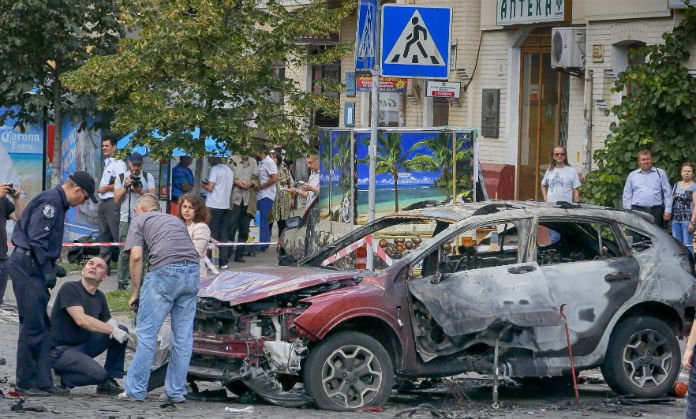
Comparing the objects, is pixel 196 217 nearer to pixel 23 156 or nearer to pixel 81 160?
pixel 81 160

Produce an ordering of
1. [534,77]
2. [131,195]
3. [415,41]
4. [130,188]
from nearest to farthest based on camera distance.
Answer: [415,41], [130,188], [131,195], [534,77]

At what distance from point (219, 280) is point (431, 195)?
5.77 meters

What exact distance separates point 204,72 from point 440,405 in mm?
7656

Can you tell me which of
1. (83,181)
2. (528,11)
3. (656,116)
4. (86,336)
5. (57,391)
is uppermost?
(528,11)

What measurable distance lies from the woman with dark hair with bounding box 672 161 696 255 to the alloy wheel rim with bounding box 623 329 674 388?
6.90m

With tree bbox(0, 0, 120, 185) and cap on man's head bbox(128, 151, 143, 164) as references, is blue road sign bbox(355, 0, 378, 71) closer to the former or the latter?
cap on man's head bbox(128, 151, 143, 164)

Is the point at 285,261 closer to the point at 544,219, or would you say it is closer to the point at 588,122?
the point at 544,219

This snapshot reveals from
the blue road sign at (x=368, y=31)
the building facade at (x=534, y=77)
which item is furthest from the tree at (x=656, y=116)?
the blue road sign at (x=368, y=31)

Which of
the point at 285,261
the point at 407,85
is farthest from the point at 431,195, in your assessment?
the point at 407,85

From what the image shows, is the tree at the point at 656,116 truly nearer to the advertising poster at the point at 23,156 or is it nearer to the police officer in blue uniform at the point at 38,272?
the advertising poster at the point at 23,156

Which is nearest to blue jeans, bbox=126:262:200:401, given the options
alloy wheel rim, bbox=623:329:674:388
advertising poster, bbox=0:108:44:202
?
alloy wheel rim, bbox=623:329:674:388

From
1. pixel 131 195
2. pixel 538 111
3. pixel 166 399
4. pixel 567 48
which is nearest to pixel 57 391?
pixel 166 399

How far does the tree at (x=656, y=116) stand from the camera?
64.7ft

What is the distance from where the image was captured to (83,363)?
10773 mm
